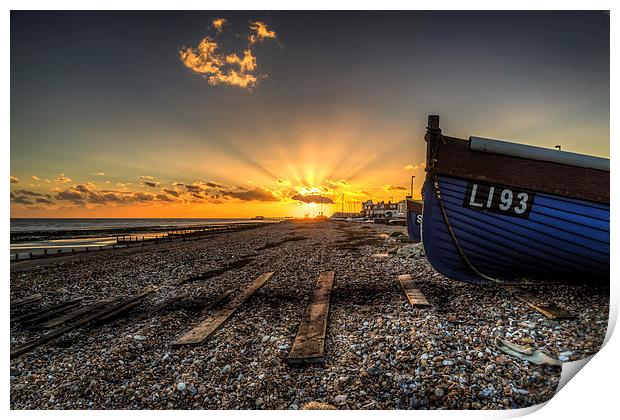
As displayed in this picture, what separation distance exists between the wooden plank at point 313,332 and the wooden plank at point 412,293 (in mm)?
1679

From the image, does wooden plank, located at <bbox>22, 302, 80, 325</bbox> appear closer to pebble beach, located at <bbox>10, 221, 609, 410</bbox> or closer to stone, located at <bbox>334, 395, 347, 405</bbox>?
pebble beach, located at <bbox>10, 221, 609, 410</bbox>

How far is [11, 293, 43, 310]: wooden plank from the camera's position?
26.6 ft

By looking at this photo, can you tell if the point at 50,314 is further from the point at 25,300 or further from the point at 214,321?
the point at 214,321

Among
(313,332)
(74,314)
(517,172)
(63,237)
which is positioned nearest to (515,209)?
(517,172)

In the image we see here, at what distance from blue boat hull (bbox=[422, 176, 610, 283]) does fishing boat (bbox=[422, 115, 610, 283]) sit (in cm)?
2

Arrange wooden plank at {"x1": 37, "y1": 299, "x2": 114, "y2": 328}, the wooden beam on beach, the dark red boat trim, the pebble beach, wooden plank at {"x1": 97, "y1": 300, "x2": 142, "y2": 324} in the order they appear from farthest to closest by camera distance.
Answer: wooden plank at {"x1": 97, "y1": 300, "x2": 142, "y2": 324} < wooden plank at {"x1": 37, "y1": 299, "x2": 114, "y2": 328} < the dark red boat trim < the wooden beam on beach < the pebble beach

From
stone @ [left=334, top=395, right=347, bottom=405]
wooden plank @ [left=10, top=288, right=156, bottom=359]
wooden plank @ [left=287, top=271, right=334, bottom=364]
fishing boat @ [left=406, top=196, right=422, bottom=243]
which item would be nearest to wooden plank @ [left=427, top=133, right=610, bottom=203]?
→ wooden plank @ [left=287, top=271, right=334, bottom=364]

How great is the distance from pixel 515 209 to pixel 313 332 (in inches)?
182

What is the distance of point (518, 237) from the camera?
251 inches

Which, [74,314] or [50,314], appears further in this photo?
[50,314]

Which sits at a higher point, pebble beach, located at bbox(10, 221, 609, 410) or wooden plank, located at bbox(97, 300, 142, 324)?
pebble beach, located at bbox(10, 221, 609, 410)

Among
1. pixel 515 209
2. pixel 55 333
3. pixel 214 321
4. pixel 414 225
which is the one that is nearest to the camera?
pixel 55 333
